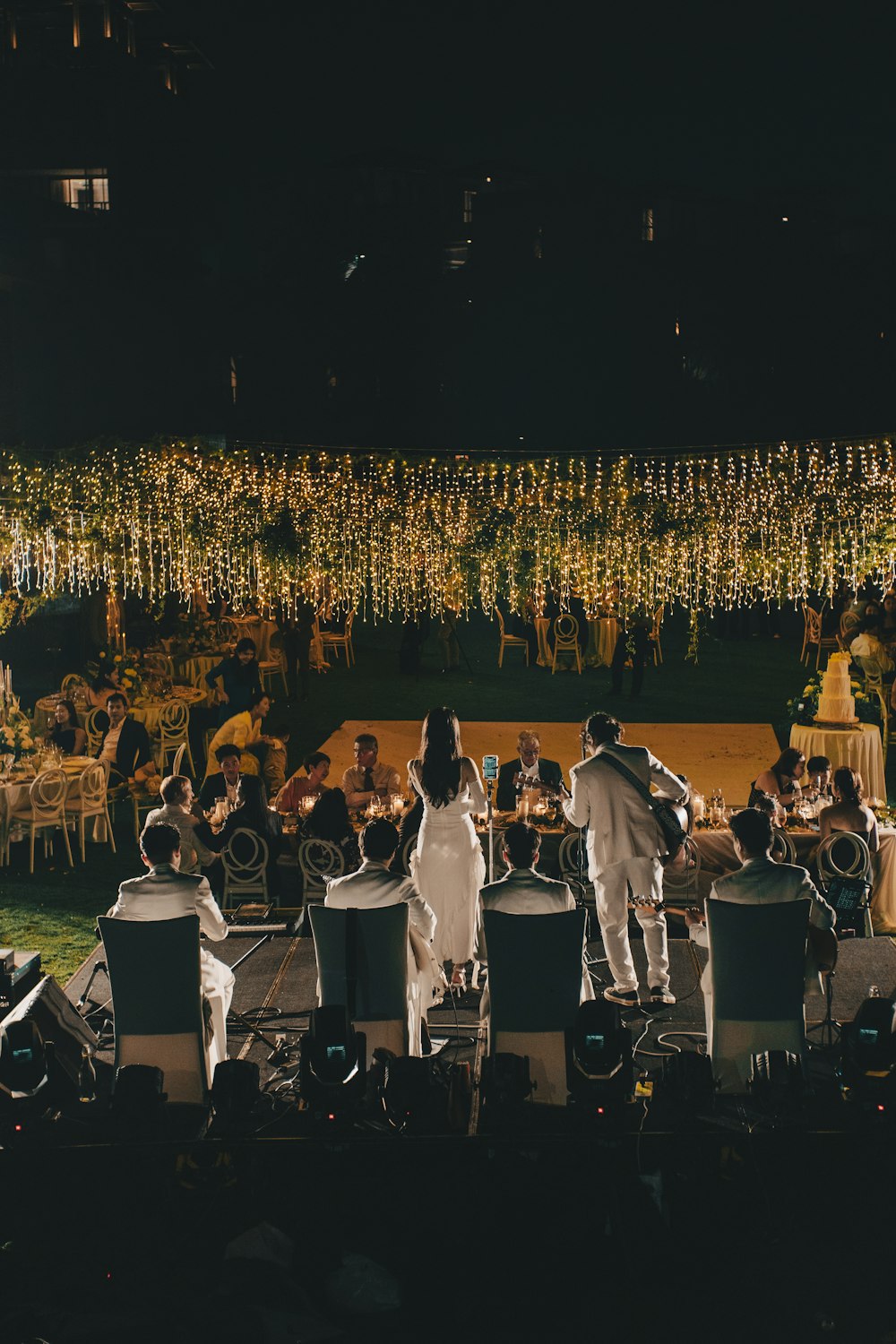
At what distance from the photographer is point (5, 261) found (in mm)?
16781

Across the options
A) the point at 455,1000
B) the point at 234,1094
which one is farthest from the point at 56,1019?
the point at 455,1000

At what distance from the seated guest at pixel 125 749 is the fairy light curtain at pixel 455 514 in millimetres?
1352

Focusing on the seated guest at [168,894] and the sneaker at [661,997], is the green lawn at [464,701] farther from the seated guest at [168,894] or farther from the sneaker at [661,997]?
the sneaker at [661,997]

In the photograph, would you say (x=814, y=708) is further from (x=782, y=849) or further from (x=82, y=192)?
(x=82, y=192)

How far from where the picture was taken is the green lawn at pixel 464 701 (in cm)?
775

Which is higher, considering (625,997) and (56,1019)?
(56,1019)

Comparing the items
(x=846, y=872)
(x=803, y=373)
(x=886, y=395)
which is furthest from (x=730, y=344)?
(x=846, y=872)

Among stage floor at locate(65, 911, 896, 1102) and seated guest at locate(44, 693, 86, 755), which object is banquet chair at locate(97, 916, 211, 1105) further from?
seated guest at locate(44, 693, 86, 755)

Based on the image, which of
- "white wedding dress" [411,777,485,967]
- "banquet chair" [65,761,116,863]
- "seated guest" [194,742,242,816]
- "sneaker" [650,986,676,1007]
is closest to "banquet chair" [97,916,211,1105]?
"white wedding dress" [411,777,485,967]

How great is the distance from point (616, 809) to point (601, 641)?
1218cm

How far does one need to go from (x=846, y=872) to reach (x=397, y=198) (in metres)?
20.6

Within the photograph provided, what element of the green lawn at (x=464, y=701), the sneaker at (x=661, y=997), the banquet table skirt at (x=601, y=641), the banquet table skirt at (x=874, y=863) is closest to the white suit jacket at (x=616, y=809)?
the sneaker at (x=661, y=997)

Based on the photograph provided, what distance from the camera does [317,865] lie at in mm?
6969

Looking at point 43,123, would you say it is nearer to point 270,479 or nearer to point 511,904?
point 270,479
